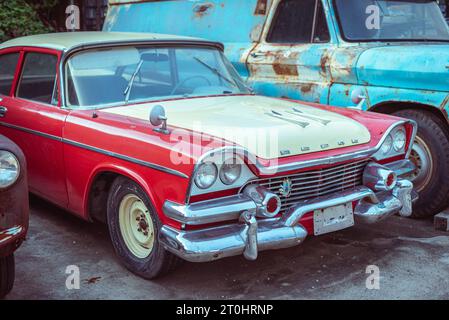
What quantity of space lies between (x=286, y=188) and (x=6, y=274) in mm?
1639

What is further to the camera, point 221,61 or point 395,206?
point 221,61

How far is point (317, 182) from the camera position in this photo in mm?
3691

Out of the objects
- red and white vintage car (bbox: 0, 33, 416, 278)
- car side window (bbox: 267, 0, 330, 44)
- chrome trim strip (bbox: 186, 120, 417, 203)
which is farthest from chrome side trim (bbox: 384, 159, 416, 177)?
car side window (bbox: 267, 0, 330, 44)

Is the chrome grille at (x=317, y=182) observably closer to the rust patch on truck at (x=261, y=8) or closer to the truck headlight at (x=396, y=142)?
the truck headlight at (x=396, y=142)

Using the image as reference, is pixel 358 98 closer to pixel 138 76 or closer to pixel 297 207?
pixel 297 207

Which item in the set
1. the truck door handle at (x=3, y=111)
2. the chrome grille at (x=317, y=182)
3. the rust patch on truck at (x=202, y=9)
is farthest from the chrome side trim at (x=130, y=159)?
the rust patch on truck at (x=202, y=9)

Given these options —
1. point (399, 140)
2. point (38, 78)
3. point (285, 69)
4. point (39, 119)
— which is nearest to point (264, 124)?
point (399, 140)

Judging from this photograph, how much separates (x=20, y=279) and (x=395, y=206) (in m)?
2.42

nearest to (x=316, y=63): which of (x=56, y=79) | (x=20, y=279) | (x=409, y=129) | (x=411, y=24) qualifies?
(x=411, y=24)

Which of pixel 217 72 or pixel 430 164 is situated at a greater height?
pixel 217 72

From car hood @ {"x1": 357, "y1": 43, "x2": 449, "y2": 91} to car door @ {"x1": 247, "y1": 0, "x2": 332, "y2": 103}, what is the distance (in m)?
0.40

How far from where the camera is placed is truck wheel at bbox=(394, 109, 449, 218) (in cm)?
481

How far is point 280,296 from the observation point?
3.49 metres
